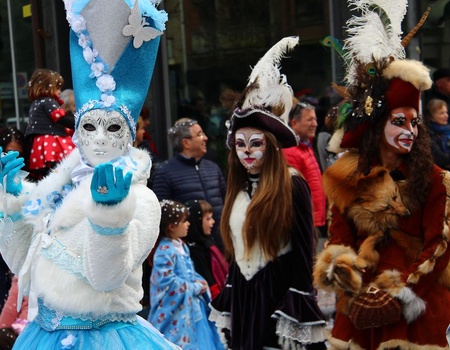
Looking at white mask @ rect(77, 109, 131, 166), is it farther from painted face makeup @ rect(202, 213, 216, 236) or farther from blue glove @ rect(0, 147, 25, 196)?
painted face makeup @ rect(202, 213, 216, 236)

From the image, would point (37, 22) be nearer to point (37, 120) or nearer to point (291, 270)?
point (37, 120)

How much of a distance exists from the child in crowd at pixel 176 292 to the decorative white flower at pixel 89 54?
2652mm

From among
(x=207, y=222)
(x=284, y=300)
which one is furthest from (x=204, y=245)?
(x=284, y=300)

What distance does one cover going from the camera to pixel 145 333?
4555 millimetres

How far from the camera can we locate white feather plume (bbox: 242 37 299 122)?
627cm

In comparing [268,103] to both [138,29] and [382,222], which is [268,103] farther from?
[138,29]

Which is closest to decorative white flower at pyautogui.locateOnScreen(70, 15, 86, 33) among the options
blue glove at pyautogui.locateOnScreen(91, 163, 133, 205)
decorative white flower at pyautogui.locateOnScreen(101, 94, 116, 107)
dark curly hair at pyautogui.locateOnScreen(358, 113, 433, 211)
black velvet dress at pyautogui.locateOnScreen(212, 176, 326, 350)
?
decorative white flower at pyautogui.locateOnScreen(101, 94, 116, 107)

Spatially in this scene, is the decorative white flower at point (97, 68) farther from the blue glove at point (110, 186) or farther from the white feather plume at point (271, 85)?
the white feather plume at point (271, 85)

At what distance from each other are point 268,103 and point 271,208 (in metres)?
0.70

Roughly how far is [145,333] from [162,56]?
24.1 ft

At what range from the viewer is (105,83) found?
15.3ft

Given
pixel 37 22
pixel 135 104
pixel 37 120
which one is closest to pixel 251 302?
pixel 135 104

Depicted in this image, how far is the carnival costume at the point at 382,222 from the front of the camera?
5.28 m

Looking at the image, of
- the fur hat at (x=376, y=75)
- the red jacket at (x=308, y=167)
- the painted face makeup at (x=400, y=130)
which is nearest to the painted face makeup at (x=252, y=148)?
the fur hat at (x=376, y=75)
